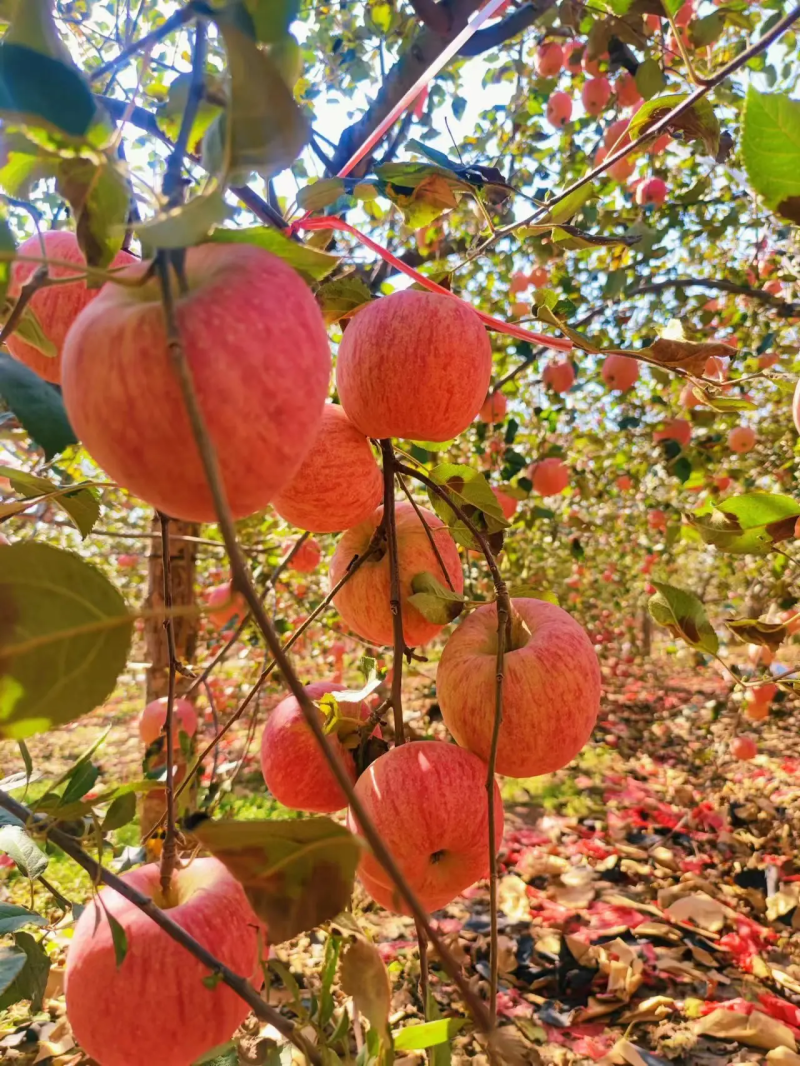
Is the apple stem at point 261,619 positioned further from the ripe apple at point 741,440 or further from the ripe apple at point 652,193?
the ripe apple at point 741,440

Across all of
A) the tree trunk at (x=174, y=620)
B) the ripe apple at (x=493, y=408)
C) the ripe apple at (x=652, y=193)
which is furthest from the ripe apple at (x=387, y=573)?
the ripe apple at (x=652, y=193)

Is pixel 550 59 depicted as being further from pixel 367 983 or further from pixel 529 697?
pixel 367 983

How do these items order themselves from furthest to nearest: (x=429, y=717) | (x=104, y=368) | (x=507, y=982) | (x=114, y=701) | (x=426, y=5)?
1. (x=114, y=701)
2. (x=429, y=717)
3. (x=507, y=982)
4. (x=426, y=5)
5. (x=104, y=368)

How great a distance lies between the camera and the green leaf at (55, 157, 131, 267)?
364 millimetres

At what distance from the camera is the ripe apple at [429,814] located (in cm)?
72

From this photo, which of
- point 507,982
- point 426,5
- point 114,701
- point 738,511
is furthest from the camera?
point 114,701

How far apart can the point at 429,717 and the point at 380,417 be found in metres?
2.61

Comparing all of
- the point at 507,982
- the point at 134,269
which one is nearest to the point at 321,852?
the point at 134,269

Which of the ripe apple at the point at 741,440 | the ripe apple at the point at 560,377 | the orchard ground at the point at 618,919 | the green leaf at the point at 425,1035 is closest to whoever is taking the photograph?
the green leaf at the point at 425,1035

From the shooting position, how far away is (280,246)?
414mm

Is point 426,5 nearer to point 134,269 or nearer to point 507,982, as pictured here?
point 134,269

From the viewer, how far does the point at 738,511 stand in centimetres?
81

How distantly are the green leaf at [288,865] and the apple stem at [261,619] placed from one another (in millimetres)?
73

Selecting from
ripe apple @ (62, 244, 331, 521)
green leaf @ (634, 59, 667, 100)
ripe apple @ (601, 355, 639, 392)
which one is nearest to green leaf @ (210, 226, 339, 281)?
ripe apple @ (62, 244, 331, 521)
